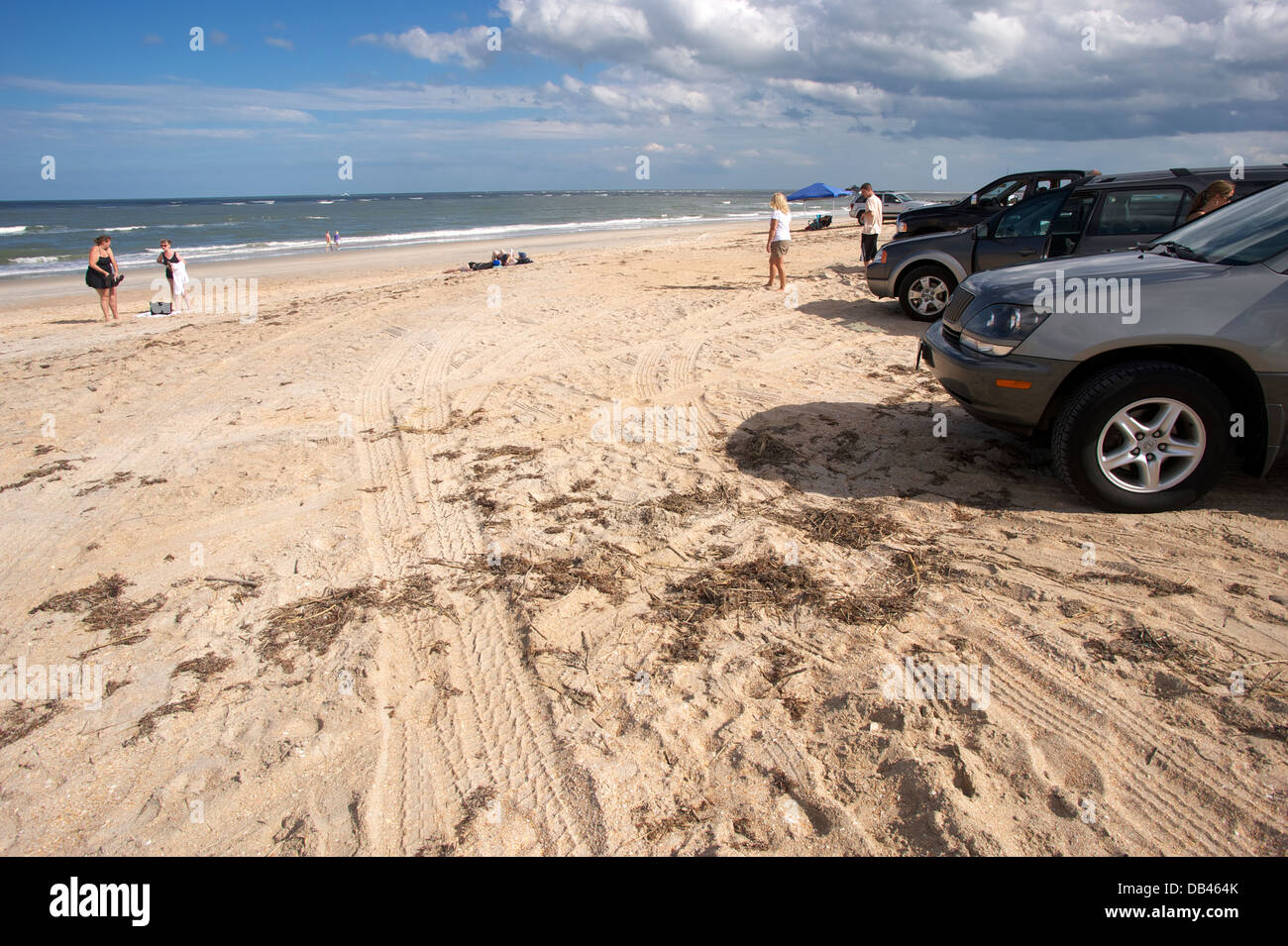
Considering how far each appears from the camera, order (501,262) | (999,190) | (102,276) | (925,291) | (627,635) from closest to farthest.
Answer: (627,635)
(925,291)
(102,276)
(999,190)
(501,262)

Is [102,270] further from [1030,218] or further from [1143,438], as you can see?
[1143,438]

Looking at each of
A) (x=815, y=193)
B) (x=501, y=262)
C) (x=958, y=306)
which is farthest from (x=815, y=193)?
(x=958, y=306)

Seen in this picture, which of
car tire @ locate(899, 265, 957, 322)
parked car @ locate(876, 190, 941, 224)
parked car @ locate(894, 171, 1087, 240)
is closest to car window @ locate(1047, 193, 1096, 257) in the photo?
car tire @ locate(899, 265, 957, 322)

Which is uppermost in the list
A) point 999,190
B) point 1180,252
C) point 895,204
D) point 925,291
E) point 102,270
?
point 895,204

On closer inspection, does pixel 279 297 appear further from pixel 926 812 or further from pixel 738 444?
pixel 926 812

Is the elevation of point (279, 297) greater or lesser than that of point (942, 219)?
lesser

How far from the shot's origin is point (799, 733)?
109 inches

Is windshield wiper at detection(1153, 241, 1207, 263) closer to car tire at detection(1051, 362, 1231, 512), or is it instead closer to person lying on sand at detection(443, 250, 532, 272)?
car tire at detection(1051, 362, 1231, 512)

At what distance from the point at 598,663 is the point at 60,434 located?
622 cm

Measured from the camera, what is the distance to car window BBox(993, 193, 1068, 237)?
28.7 feet

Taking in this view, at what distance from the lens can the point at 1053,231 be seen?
27.2 ft

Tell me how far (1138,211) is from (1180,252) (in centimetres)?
376

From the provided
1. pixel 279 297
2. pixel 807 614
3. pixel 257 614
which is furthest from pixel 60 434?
pixel 279 297

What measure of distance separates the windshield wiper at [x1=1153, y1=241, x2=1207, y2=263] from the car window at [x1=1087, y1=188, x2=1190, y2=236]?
3330 millimetres
